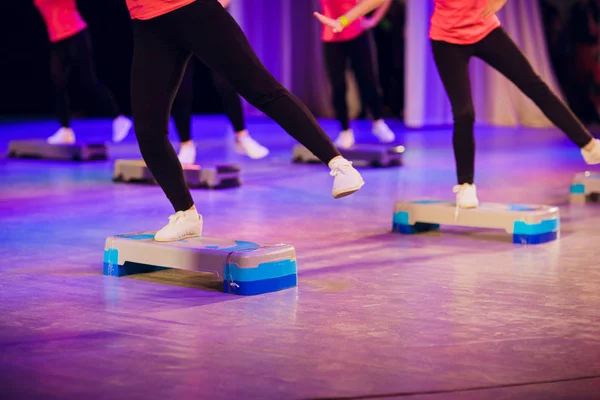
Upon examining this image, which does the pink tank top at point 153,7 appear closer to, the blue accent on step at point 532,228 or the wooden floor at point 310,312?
the wooden floor at point 310,312

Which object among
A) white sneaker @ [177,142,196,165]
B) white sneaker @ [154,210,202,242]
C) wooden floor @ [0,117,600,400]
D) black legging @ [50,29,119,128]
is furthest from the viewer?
black legging @ [50,29,119,128]

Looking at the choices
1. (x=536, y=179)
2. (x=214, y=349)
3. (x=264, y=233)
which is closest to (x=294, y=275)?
(x=214, y=349)

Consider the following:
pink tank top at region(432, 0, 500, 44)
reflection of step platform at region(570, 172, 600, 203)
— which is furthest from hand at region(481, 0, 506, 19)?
reflection of step platform at region(570, 172, 600, 203)

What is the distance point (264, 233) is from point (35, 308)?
1583mm

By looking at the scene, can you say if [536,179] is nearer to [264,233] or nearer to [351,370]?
[264,233]

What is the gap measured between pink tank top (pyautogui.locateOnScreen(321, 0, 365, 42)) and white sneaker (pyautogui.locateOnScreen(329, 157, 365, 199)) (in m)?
3.57

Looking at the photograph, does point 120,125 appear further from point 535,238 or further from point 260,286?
point 260,286

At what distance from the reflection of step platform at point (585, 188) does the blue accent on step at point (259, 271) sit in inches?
107

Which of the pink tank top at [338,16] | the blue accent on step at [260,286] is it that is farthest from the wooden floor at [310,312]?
the pink tank top at [338,16]

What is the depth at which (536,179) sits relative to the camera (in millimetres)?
6578

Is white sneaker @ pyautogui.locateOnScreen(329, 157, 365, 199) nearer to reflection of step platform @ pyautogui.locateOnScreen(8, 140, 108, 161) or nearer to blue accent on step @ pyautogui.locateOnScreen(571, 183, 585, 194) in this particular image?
blue accent on step @ pyautogui.locateOnScreen(571, 183, 585, 194)

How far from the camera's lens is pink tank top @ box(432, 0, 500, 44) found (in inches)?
166

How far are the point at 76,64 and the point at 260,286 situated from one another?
14.6 feet

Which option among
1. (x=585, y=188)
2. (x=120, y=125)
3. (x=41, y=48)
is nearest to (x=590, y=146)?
(x=585, y=188)
